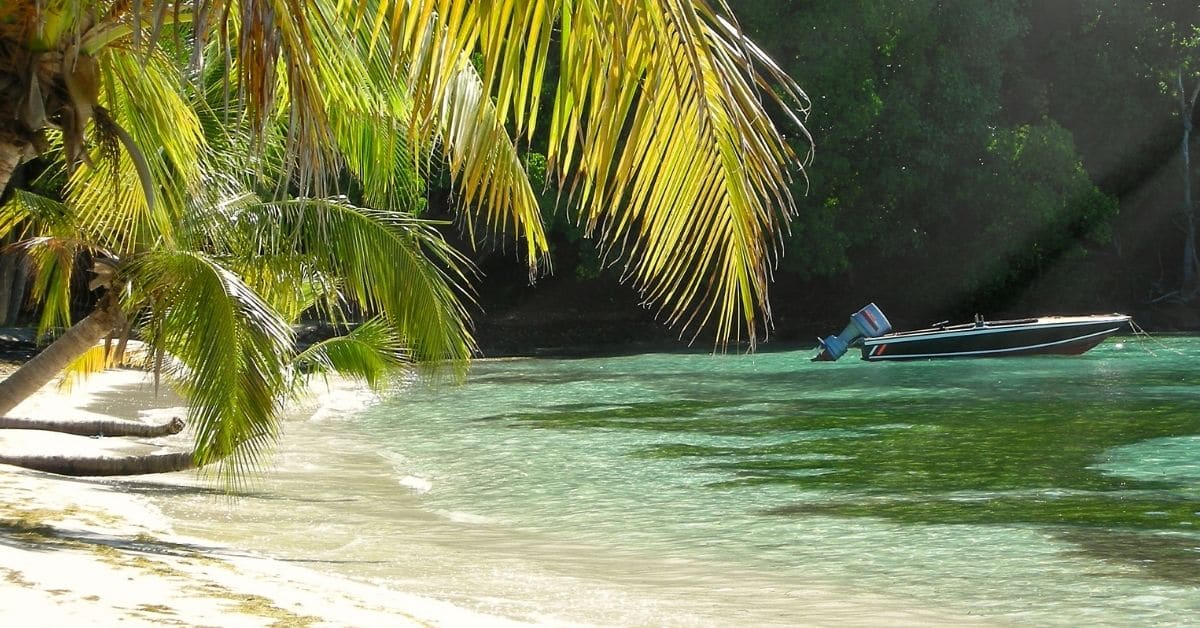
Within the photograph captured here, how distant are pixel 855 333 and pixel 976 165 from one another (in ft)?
29.4

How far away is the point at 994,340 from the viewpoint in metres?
24.4

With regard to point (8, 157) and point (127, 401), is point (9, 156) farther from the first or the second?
point (127, 401)

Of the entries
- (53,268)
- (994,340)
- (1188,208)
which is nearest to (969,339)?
(994,340)

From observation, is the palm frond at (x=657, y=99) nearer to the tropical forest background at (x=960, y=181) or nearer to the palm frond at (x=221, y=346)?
the palm frond at (x=221, y=346)

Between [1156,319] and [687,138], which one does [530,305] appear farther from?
[687,138]

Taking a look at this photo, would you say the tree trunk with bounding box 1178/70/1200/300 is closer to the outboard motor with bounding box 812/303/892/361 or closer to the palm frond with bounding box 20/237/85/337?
the outboard motor with bounding box 812/303/892/361

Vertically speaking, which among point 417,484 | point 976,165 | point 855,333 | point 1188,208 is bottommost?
point 417,484

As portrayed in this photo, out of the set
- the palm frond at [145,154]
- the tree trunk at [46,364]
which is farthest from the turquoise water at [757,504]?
the palm frond at [145,154]

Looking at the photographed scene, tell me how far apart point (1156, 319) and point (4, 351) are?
27.3 meters

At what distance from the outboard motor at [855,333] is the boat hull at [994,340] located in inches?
8.4

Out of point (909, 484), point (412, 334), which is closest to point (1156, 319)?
point (909, 484)

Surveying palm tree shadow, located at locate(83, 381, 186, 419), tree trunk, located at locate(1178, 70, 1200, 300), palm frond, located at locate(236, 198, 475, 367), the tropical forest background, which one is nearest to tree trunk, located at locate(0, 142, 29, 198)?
palm frond, located at locate(236, 198, 475, 367)

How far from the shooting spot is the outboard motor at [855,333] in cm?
2438

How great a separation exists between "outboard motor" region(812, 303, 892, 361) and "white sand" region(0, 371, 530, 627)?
1731 centimetres
